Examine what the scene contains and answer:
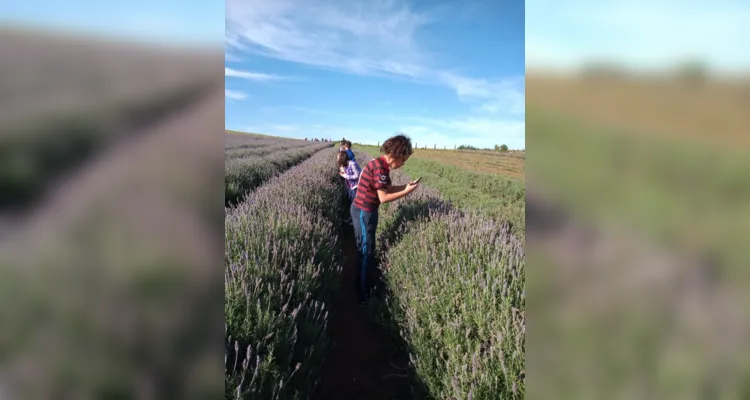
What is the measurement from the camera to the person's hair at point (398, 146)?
3.95 meters

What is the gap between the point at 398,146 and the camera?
13.0ft

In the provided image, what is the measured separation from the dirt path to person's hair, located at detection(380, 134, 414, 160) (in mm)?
1817

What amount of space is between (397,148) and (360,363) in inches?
84.9

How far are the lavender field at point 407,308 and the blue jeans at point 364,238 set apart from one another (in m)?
0.26

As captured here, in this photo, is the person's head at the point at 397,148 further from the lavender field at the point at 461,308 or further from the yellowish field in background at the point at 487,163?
the yellowish field in background at the point at 487,163

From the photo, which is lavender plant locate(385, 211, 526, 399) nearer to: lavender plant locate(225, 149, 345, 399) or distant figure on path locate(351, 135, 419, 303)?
distant figure on path locate(351, 135, 419, 303)

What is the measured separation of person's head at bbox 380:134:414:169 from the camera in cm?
395
